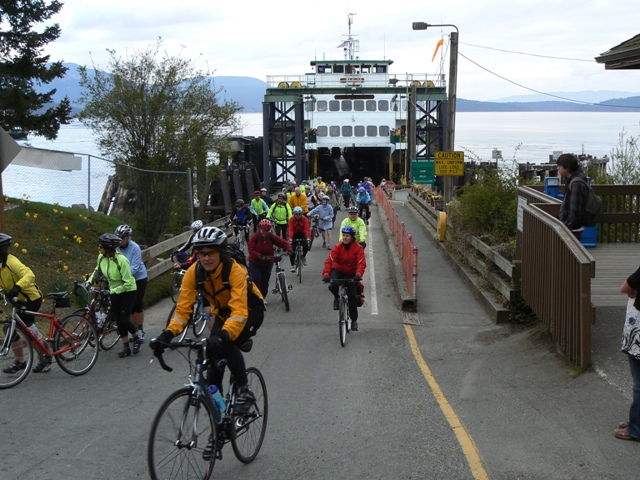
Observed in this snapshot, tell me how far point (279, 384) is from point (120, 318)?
103 inches

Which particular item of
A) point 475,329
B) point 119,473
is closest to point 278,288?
point 475,329

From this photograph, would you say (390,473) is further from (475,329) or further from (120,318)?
(475,329)

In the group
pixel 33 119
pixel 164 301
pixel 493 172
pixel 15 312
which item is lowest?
pixel 164 301

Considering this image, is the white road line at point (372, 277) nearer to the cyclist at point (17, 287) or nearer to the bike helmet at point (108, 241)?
the bike helmet at point (108, 241)

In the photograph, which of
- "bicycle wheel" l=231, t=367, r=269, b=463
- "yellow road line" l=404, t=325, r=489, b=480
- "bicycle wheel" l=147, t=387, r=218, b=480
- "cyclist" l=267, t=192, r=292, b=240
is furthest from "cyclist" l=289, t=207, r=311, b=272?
"bicycle wheel" l=147, t=387, r=218, b=480

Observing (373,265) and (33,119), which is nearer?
(373,265)

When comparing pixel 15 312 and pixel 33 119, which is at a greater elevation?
pixel 33 119

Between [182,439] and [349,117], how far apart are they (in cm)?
4985

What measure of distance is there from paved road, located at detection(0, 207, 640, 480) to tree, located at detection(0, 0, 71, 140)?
555 inches

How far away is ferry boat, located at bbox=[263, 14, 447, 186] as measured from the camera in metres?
50.7

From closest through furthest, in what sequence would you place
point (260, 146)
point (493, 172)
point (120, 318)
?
1. point (120, 318)
2. point (493, 172)
3. point (260, 146)

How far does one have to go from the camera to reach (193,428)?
5.26 metres

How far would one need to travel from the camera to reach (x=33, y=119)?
2317 centimetres

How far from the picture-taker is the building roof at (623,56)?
10.4 m
